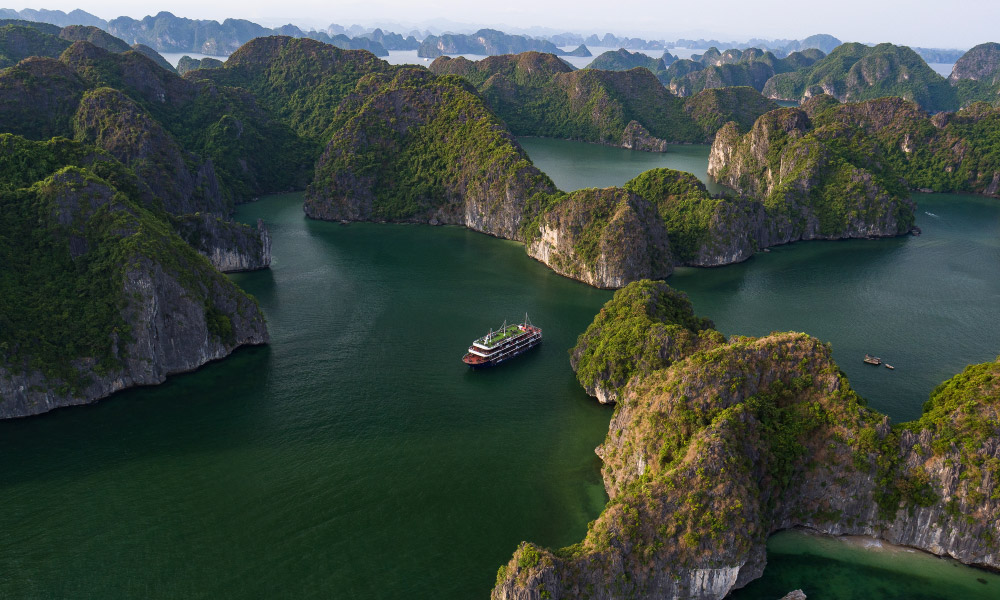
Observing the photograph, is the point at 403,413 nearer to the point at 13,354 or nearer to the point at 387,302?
the point at 387,302

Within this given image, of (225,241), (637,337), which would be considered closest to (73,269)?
(225,241)

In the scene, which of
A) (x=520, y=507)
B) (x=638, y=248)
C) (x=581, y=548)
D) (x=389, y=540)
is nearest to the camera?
(x=581, y=548)

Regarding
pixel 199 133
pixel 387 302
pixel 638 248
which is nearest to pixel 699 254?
pixel 638 248

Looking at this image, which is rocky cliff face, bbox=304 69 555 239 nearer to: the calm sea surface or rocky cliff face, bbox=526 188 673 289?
rocky cliff face, bbox=526 188 673 289

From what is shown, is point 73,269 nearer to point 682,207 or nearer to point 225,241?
point 225,241

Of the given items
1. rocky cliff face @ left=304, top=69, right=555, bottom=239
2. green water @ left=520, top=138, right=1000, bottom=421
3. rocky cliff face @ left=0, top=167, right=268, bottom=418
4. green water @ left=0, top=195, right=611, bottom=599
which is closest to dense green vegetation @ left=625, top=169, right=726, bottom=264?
green water @ left=520, top=138, right=1000, bottom=421

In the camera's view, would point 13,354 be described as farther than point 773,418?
Yes

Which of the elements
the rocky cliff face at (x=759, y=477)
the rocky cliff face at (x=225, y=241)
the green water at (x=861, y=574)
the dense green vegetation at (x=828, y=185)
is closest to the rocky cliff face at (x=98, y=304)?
the rocky cliff face at (x=225, y=241)
